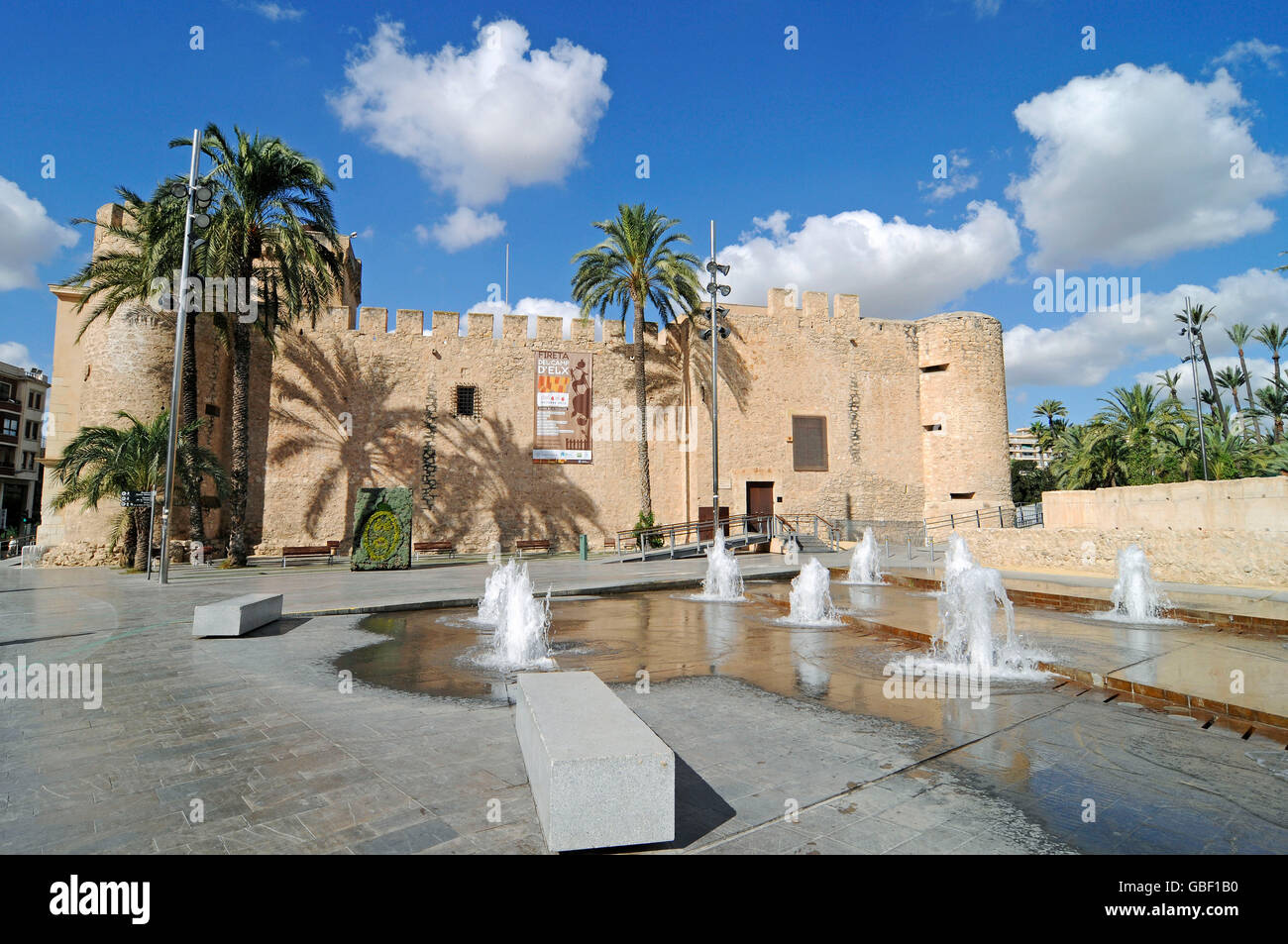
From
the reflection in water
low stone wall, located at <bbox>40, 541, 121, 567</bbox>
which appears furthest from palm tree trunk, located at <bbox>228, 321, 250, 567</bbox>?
the reflection in water

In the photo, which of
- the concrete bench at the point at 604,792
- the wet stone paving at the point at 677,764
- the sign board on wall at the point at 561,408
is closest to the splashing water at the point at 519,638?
the wet stone paving at the point at 677,764

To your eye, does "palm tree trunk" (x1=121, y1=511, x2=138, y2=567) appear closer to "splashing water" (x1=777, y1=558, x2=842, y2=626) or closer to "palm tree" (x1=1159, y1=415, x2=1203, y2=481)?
"splashing water" (x1=777, y1=558, x2=842, y2=626)

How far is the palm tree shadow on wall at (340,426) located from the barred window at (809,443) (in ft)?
50.1

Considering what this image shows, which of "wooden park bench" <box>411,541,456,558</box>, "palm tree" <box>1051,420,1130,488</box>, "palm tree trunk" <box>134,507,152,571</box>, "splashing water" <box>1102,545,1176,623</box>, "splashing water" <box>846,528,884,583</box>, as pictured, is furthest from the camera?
"palm tree" <box>1051,420,1130,488</box>

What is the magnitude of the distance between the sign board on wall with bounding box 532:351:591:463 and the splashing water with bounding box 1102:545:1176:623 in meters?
19.9

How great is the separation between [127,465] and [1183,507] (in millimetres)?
22668

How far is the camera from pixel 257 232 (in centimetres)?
1830

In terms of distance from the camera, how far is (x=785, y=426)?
28.4 meters

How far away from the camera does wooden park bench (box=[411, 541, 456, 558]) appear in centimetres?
2359

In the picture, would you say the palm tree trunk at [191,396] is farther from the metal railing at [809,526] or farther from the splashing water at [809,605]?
the metal railing at [809,526]

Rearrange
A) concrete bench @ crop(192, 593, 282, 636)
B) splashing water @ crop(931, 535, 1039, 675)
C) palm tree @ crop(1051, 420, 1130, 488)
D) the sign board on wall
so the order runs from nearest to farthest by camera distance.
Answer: splashing water @ crop(931, 535, 1039, 675)
concrete bench @ crop(192, 593, 282, 636)
the sign board on wall
palm tree @ crop(1051, 420, 1130, 488)

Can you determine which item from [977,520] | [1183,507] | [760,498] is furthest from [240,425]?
[977,520]

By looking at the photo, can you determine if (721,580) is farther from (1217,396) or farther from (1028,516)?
(1217,396)
